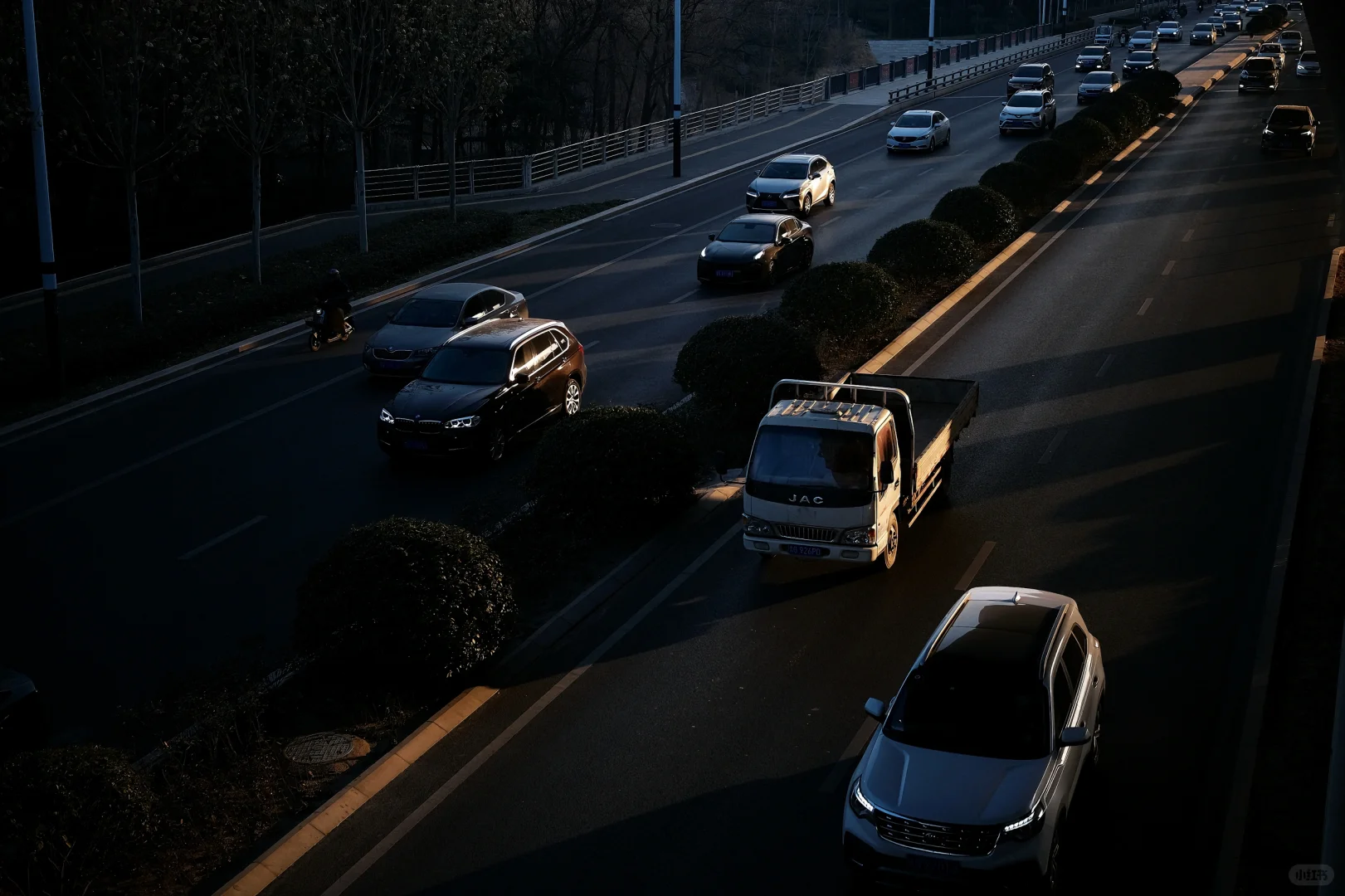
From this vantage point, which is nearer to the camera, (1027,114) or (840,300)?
(840,300)

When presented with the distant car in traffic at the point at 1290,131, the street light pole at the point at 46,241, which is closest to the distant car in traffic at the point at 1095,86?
the distant car in traffic at the point at 1290,131

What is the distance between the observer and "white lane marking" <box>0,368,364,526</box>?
57.9 ft

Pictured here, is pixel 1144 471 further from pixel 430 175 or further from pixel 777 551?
pixel 430 175

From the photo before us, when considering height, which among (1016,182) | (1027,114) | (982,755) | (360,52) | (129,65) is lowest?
(982,755)

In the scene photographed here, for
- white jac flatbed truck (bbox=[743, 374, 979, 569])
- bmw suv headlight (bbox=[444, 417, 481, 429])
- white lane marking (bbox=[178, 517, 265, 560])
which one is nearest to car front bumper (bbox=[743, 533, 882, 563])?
white jac flatbed truck (bbox=[743, 374, 979, 569])

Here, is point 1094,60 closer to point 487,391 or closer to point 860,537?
point 487,391

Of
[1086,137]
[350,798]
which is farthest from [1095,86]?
[350,798]

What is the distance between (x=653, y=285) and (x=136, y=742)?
20.7 metres

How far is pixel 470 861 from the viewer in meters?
9.59

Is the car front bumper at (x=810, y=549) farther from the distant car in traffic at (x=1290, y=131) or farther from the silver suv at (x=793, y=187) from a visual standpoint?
the distant car in traffic at (x=1290, y=131)

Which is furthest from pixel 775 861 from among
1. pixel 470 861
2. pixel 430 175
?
pixel 430 175

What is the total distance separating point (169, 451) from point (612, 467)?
813 cm

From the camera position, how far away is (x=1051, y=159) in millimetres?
39094

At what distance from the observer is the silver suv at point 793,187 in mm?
37344
